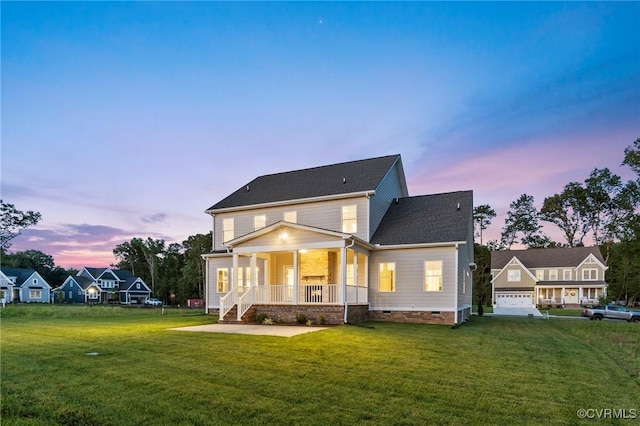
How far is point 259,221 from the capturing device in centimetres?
2083

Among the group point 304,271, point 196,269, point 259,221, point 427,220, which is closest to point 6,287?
point 196,269

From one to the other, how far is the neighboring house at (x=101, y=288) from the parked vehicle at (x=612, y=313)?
205 feet

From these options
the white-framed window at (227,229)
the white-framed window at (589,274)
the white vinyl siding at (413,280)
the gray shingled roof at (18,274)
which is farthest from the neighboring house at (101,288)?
the white-framed window at (589,274)

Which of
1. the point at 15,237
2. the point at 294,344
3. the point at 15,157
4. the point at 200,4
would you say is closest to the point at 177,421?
the point at 294,344

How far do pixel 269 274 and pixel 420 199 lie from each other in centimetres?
895

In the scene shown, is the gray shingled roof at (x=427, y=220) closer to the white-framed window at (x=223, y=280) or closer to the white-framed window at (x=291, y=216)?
the white-framed window at (x=291, y=216)

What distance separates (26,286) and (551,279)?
7432 centimetres

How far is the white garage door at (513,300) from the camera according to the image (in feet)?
132

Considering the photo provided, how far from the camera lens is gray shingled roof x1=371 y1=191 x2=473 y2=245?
659 inches

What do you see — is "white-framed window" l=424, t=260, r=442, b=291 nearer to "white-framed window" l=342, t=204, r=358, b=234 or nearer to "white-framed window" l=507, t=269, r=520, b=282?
"white-framed window" l=342, t=204, r=358, b=234

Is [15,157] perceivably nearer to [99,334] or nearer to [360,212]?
[99,334]

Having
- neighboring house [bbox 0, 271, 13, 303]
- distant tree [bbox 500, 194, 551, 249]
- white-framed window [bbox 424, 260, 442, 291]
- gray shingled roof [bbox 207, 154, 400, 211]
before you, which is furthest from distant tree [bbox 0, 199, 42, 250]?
distant tree [bbox 500, 194, 551, 249]

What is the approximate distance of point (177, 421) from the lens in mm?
Answer: 4465
